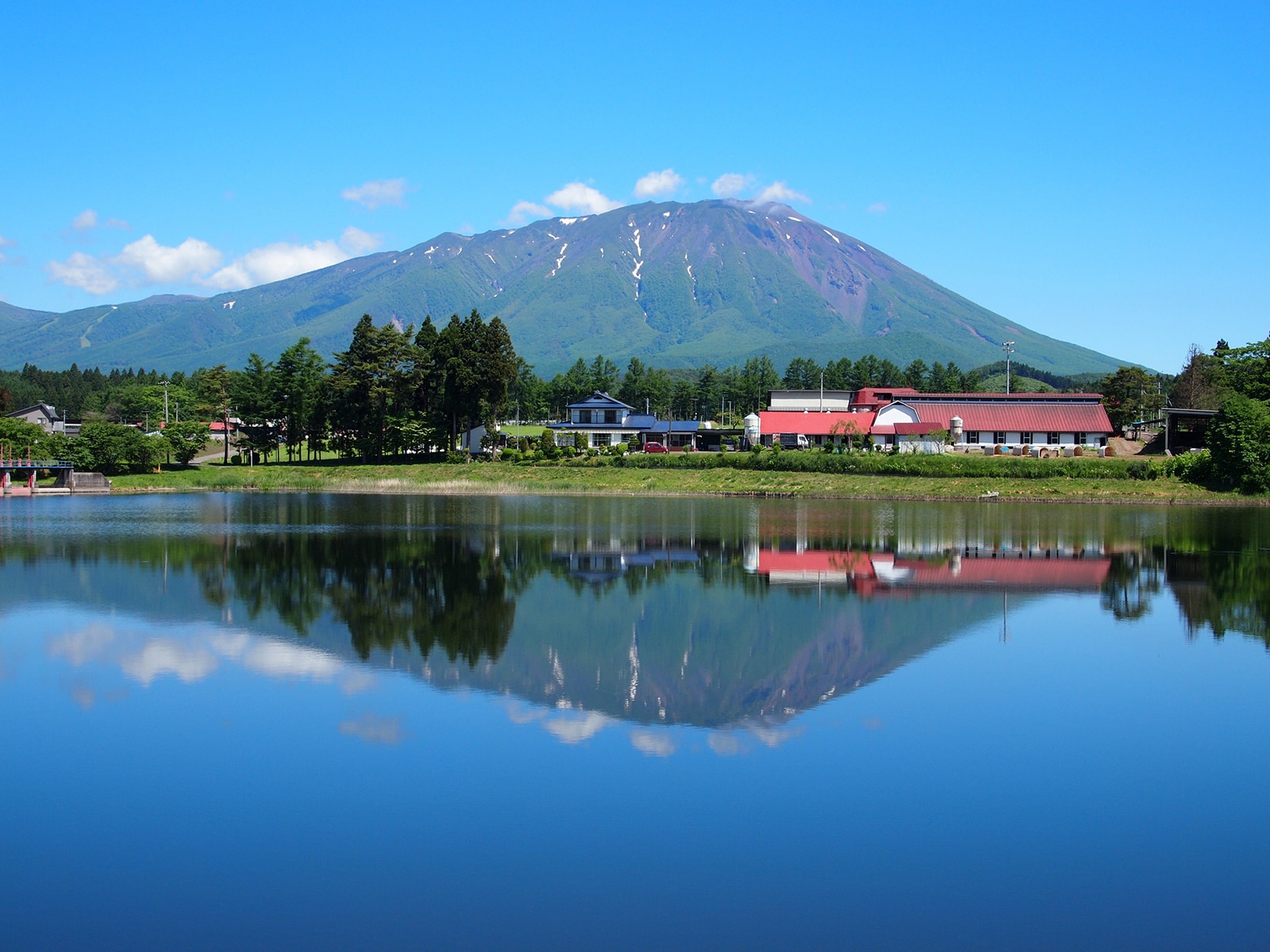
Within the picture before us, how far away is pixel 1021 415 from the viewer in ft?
203

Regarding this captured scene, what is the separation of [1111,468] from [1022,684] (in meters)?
38.2

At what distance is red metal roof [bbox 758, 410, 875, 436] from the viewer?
65037 millimetres

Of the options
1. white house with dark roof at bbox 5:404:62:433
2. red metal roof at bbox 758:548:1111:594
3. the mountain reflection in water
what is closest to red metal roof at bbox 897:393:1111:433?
the mountain reflection in water

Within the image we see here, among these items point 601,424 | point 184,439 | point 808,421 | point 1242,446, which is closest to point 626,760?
point 1242,446

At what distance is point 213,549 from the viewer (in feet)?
89.5

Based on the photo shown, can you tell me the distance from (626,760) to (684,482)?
4060 cm

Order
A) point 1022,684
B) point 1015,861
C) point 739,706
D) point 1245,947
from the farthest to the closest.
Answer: point 1022,684
point 739,706
point 1015,861
point 1245,947

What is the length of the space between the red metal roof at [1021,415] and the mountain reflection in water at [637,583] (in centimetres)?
2050

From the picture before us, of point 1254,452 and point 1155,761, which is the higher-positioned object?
point 1254,452

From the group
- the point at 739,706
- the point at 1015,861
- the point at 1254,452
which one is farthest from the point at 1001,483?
the point at 1015,861

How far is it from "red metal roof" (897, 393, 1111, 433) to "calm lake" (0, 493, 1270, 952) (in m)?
38.4

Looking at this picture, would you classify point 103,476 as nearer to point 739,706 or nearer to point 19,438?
point 19,438

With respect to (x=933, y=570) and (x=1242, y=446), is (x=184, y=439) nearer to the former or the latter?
(x=933, y=570)

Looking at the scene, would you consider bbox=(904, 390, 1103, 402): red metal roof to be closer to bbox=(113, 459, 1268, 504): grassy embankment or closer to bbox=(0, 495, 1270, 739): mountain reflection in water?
bbox=(113, 459, 1268, 504): grassy embankment
